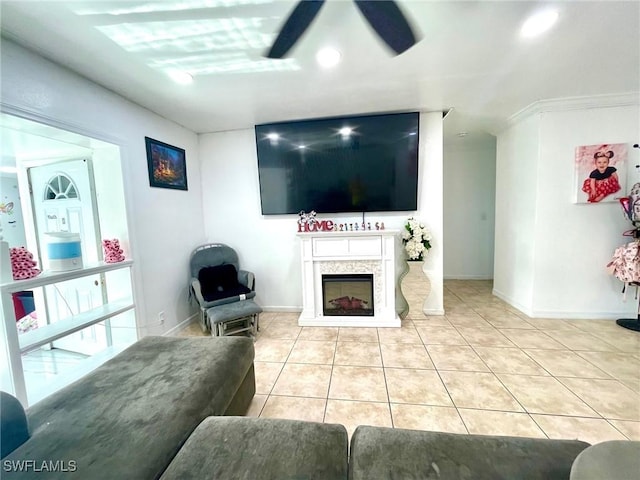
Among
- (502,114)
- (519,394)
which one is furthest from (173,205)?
(502,114)

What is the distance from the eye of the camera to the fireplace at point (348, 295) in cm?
306

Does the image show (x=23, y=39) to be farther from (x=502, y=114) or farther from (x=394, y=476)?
(x=502, y=114)

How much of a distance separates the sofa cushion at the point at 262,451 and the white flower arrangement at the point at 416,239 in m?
2.33

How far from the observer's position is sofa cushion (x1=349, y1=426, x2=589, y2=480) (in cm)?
80

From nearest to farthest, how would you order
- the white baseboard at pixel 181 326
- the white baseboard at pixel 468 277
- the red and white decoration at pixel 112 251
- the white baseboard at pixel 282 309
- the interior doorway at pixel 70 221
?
the red and white decoration at pixel 112 251 → the interior doorway at pixel 70 221 → the white baseboard at pixel 181 326 → the white baseboard at pixel 282 309 → the white baseboard at pixel 468 277

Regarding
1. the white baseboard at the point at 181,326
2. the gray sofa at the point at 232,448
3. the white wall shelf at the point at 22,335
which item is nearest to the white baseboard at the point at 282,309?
the white baseboard at the point at 181,326

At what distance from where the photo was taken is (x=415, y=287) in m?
3.08

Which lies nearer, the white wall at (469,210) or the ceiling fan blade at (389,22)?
the ceiling fan blade at (389,22)

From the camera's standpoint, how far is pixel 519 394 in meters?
1.76

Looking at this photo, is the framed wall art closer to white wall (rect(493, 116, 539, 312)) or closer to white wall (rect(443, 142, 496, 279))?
white wall (rect(493, 116, 539, 312))

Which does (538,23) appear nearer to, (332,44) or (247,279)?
(332,44)

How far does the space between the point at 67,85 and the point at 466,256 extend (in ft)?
19.4

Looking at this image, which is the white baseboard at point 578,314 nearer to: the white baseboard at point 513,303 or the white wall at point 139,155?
the white baseboard at point 513,303

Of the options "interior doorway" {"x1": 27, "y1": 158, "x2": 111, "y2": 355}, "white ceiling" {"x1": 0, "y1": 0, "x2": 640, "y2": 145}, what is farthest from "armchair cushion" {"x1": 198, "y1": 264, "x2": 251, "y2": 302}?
"white ceiling" {"x1": 0, "y1": 0, "x2": 640, "y2": 145}
